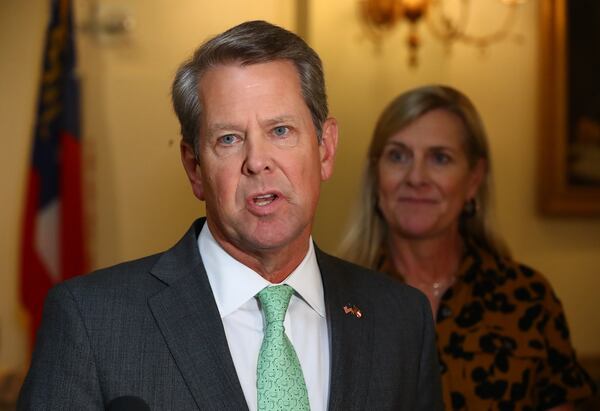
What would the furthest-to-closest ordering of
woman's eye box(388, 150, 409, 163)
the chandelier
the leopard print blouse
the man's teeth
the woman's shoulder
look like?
the chandelier → woman's eye box(388, 150, 409, 163) → the woman's shoulder → the leopard print blouse → the man's teeth

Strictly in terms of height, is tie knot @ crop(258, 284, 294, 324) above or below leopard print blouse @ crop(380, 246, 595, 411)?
above

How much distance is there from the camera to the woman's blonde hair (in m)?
3.26

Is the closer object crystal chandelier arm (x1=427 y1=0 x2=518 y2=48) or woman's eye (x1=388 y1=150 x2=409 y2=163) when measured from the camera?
woman's eye (x1=388 y1=150 x2=409 y2=163)

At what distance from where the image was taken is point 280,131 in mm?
1992

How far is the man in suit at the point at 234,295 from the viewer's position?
74.2 inches

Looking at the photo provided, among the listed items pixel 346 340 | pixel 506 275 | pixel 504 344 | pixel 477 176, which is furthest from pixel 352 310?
pixel 477 176

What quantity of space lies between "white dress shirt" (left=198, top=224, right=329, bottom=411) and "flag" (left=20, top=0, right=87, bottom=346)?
215cm

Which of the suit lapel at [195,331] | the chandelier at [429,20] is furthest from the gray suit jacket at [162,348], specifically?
the chandelier at [429,20]

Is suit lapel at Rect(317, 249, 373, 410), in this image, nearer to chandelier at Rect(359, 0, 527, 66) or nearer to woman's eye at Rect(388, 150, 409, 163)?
woman's eye at Rect(388, 150, 409, 163)

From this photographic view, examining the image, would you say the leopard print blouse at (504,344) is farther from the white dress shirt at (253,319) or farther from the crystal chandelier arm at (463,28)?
the crystal chandelier arm at (463,28)

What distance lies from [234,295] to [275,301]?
84mm

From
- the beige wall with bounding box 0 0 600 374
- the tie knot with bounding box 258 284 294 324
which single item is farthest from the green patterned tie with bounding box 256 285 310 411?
the beige wall with bounding box 0 0 600 374

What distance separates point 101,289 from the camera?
1959mm

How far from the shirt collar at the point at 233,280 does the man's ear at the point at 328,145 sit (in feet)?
0.65
